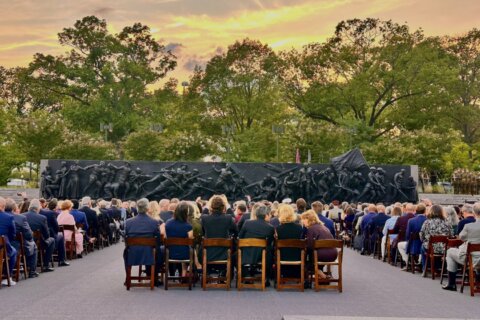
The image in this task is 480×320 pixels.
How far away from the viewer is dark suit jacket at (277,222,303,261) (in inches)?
585

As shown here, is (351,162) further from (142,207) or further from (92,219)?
(142,207)

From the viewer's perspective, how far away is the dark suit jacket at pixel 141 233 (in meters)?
14.5

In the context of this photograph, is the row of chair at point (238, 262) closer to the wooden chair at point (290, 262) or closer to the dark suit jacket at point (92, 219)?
the wooden chair at point (290, 262)

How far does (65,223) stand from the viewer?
2027 cm

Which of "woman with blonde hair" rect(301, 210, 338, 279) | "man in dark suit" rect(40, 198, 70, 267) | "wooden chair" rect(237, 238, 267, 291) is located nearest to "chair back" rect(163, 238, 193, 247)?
"wooden chair" rect(237, 238, 267, 291)

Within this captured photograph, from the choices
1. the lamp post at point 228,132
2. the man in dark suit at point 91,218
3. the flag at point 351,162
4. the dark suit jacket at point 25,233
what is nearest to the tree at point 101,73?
the lamp post at point 228,132

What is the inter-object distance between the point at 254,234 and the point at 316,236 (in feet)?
3.84

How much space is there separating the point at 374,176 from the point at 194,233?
99.2 feet

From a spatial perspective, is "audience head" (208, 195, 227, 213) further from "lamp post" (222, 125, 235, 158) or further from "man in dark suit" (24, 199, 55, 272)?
"lamp post" (222, 125, 235, 158)

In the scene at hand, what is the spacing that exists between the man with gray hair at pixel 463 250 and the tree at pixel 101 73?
6161cm

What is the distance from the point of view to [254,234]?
1491 centimetres

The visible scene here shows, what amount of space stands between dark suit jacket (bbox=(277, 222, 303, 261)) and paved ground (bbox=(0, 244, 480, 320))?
700 mm

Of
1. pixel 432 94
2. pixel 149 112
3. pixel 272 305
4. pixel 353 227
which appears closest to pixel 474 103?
pixel 432 94

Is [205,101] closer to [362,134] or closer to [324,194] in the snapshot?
[362,134]
